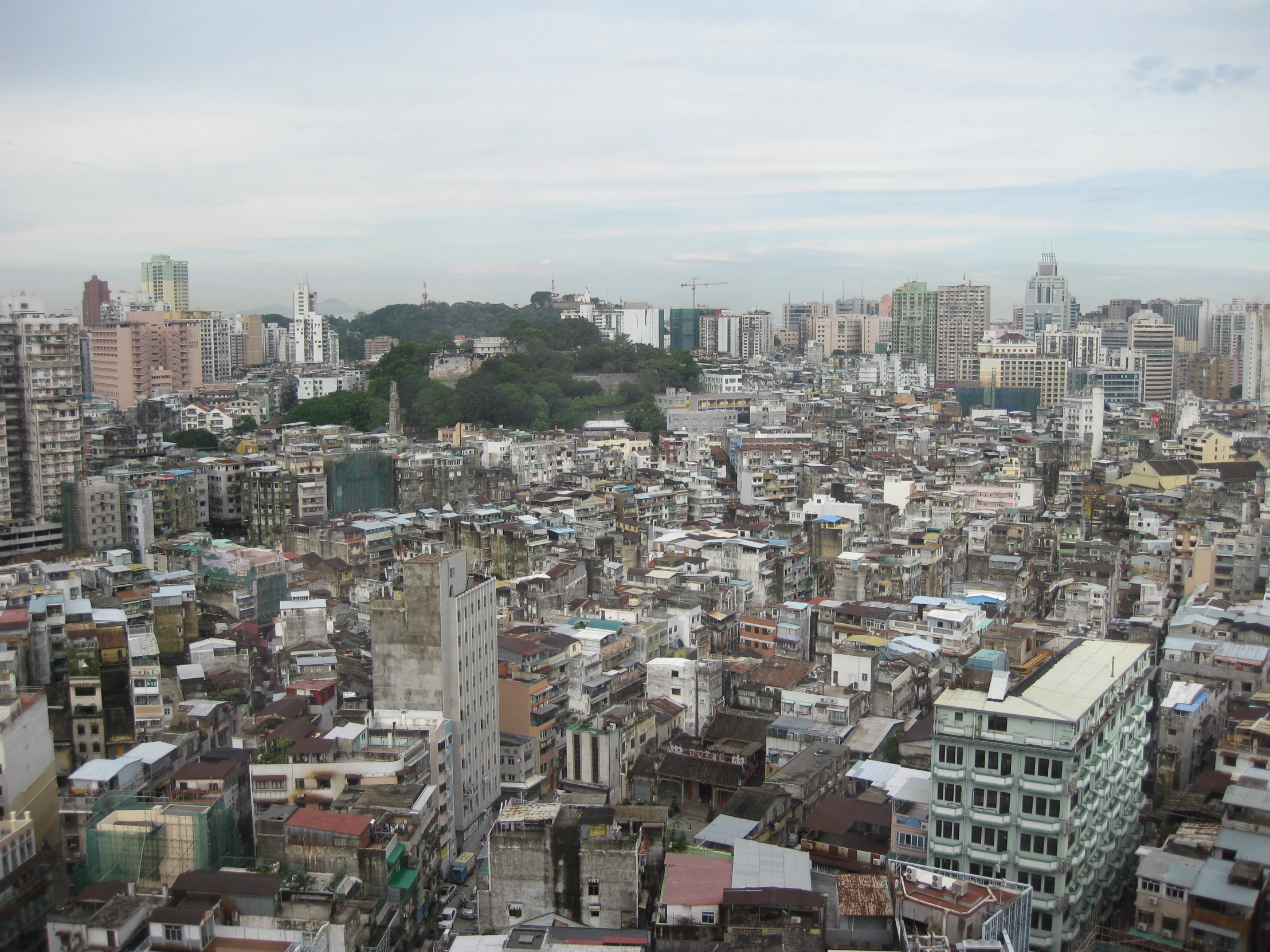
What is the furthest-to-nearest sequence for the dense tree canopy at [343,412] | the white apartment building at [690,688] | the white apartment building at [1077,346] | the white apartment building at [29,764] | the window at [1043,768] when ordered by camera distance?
the white apartment building at [1077,346] → the dense tree canopy at [343,412] → the white apartment building at [690,688] → the white apartment building at [29,764] → the window at [1043,768]

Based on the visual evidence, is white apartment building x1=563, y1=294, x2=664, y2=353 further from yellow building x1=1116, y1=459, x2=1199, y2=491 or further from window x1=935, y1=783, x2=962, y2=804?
window x1=935, y1=783, x2=962, y2=804

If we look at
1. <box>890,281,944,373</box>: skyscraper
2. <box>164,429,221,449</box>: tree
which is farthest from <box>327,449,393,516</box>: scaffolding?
<box>890,281,944,373</box>: skyscraper

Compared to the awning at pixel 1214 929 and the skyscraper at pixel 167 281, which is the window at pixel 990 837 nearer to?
the awning at pixel 1214 929

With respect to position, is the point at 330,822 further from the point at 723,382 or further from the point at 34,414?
the point at 723,382

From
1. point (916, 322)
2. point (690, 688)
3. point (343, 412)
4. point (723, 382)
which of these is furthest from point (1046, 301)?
point (690, 688)

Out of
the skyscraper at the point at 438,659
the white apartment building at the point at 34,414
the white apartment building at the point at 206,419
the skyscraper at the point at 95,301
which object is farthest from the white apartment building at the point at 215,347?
the skyscraper at the point at 438,659

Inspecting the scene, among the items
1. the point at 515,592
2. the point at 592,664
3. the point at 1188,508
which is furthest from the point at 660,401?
the point at 592,664
